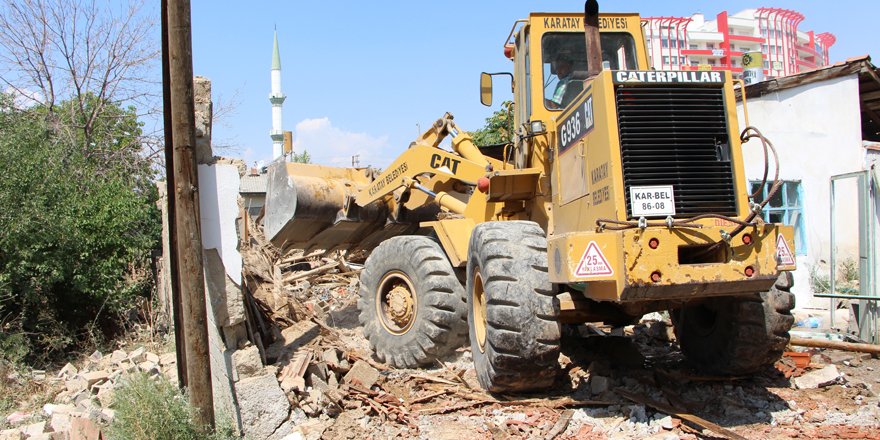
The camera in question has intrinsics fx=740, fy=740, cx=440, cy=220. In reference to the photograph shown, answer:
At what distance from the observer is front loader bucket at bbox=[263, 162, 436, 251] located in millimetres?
9727

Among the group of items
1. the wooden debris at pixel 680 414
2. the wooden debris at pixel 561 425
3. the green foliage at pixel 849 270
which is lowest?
the wooden debris at pixel 561 425

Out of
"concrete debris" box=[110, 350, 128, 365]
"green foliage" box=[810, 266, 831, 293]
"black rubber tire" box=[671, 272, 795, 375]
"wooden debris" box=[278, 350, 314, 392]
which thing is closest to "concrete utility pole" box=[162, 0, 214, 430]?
"wooden debris" box=[278, 350, 314, 392]

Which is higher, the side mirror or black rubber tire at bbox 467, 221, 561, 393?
the side mirror

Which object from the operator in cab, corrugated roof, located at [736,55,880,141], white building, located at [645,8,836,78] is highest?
white building, located at [645,8,836,78]

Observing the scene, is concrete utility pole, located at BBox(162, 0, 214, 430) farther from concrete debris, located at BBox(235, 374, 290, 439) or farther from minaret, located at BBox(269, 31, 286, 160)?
minaret, located at BBox(269, 31, 286, 160)

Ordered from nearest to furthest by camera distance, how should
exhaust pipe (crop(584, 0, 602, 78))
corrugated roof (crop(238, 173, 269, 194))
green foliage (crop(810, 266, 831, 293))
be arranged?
1. exhaust pipe (crop(584, 0, 602, 78))
2. green foliage (crop(810, 266, 831, 293))
3. corrugated roof (crop(238, 173, 269, 194))

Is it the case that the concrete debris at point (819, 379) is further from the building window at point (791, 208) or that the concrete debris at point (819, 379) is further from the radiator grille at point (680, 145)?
the building window at point (791, 208)

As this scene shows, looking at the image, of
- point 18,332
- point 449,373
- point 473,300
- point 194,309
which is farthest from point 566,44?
point 18,332

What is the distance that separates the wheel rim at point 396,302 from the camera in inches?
314

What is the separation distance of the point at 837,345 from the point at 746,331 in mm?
2178

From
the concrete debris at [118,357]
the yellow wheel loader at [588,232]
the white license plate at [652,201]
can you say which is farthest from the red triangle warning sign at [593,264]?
the concrete debris at [118,357]

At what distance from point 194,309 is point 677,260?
12.0 ft

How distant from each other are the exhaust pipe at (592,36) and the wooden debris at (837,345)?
4.13 meters

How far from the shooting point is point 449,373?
7348 mm
